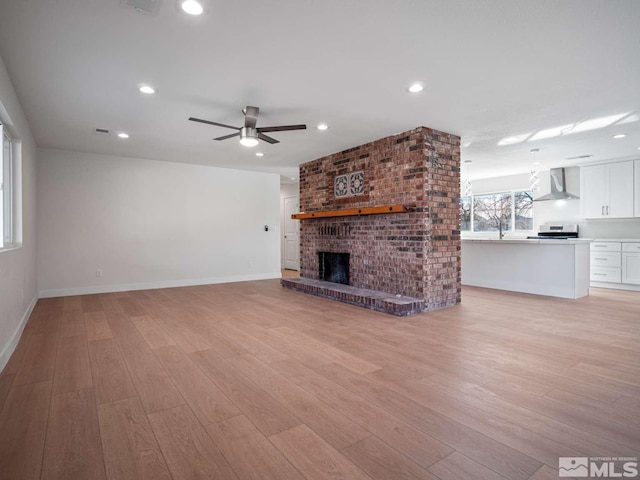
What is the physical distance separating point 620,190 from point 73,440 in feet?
27.7

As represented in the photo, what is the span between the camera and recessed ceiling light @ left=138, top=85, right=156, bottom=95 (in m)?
3.19

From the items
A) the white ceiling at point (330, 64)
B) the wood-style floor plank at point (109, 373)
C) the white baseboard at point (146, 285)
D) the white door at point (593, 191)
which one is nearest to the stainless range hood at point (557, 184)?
the white door at point (593, 191)

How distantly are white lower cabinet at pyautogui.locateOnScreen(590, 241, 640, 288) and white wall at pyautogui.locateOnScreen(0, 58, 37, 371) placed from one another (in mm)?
8544

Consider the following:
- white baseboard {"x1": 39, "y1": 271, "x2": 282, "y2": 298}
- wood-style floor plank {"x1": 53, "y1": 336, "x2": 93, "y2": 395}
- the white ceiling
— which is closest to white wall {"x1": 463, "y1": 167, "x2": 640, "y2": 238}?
the white ceiling

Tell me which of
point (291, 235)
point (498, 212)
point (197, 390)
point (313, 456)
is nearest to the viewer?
point (313, 456)

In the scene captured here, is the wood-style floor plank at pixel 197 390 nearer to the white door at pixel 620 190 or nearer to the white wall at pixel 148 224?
the white wall at pixel 148 224

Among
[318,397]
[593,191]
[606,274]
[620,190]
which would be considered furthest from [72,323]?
[620,190]

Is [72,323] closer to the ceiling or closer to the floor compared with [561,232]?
closer to the floor

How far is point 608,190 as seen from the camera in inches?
254

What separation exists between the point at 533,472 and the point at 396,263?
3.42m

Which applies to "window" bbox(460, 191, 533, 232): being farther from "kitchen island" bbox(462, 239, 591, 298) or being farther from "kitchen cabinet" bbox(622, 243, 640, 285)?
"kitchen island" bbox(462, 239, 591, 298)

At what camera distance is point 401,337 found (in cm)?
A: 329

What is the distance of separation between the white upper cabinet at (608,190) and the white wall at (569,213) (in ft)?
0.83

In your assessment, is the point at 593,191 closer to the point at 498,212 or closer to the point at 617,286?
the point at 617,286
